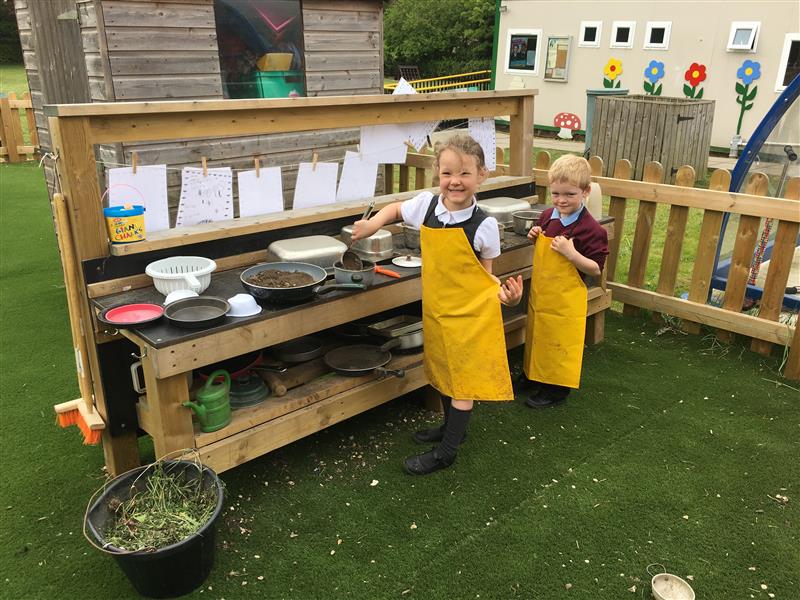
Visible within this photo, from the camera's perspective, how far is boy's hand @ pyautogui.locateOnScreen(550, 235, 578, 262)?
364 cm

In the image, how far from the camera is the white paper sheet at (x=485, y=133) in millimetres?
4867

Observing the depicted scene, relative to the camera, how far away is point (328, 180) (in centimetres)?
409

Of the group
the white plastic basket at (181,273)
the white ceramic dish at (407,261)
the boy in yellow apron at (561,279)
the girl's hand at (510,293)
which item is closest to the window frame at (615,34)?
the boy in yellow apron at (561,279)

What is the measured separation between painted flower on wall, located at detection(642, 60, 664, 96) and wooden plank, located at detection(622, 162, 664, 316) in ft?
32.7

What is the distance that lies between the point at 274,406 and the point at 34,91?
574cm

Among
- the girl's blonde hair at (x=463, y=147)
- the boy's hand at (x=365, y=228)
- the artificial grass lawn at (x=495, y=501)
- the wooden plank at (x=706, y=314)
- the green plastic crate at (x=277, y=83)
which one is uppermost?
the green plastic crate at (x=277, y=83)

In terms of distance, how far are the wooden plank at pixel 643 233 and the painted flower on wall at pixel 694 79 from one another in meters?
9.68

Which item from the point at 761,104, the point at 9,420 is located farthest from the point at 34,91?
the point at 761,104

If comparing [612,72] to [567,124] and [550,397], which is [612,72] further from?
[550,397]

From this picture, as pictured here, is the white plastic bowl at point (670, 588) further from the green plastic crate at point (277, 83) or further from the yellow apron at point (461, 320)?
the green plastic crate at point (277, 83)

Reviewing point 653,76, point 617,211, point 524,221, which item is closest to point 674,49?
point 653,76

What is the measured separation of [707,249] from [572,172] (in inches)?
79.9

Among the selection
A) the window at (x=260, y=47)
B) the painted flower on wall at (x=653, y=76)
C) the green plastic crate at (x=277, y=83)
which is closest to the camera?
the window at (x=260, y=47)

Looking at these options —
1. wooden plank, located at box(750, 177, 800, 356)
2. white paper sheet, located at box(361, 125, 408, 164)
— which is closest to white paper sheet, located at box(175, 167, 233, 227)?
white paper sheet, located at box(361, 125, 408, 164)
